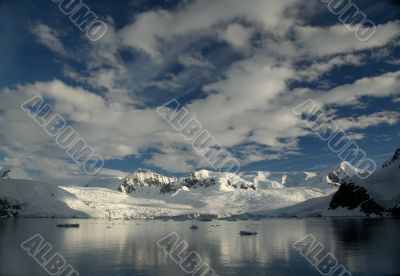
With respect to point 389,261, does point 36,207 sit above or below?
above

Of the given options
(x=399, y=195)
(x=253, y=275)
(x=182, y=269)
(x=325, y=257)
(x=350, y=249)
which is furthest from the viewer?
(x=399, y=195)

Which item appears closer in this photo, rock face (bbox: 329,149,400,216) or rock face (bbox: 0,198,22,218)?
rock face (bbox: 329,149,400,216)

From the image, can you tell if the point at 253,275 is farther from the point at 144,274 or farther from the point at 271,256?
the point at 271,256

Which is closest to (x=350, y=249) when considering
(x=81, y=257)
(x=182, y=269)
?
(x=182, y=269)

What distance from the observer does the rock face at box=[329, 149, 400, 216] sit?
162750mm

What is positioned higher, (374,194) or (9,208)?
(9,208)

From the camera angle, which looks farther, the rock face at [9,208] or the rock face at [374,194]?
the rock face at [9,208]

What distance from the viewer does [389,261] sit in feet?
126

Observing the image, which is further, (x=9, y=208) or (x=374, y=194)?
(x=9, y=208)

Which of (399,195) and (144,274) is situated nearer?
(144,274)

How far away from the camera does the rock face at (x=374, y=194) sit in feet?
534

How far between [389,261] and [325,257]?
6.81 metres

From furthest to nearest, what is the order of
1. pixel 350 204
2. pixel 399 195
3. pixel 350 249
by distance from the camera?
pixel 350 204
pixel 399 195
pixel 350 249

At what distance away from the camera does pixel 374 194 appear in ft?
559
